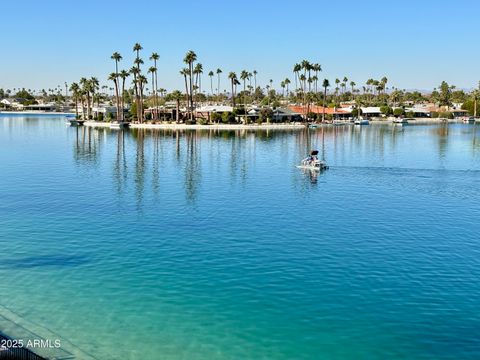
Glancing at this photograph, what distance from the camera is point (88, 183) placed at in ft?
221

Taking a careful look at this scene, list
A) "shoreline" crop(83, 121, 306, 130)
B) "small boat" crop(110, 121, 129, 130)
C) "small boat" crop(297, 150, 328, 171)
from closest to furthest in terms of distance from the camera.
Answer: "small boat" crop(297, 150, 328, 171) → "shoreline" crop(83, 121, 306, 130) → "small boat" crop(110, 121, 129, 130)

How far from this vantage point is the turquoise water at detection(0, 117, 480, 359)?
24016 mm

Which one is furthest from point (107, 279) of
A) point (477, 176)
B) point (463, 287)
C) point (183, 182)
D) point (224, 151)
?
point (224, 151)

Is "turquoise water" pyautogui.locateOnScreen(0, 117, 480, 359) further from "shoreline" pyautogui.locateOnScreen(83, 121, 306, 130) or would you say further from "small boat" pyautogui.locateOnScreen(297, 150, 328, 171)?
"shoreline" pyautogui.locateOnScreen(83, 121, 306, 130)

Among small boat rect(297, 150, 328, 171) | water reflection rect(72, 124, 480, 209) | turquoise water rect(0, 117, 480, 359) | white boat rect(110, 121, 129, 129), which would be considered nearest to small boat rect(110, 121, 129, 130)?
white boat rect(110, 121, 129, 129)

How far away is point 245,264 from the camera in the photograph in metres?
34.4

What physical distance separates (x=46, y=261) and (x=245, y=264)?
13.8 m

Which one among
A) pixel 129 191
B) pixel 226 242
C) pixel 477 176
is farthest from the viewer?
pixel 477 176

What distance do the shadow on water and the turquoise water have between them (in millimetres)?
140

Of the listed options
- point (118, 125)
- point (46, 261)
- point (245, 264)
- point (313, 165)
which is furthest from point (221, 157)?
point (118, 125)

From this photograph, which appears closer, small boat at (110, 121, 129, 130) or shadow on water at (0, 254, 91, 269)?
shadow on water at (0, 254, 91, 269)

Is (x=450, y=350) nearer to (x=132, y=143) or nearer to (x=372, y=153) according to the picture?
(x=372, y=153)

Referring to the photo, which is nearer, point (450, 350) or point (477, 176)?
point (450, 350)

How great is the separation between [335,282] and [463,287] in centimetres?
783
